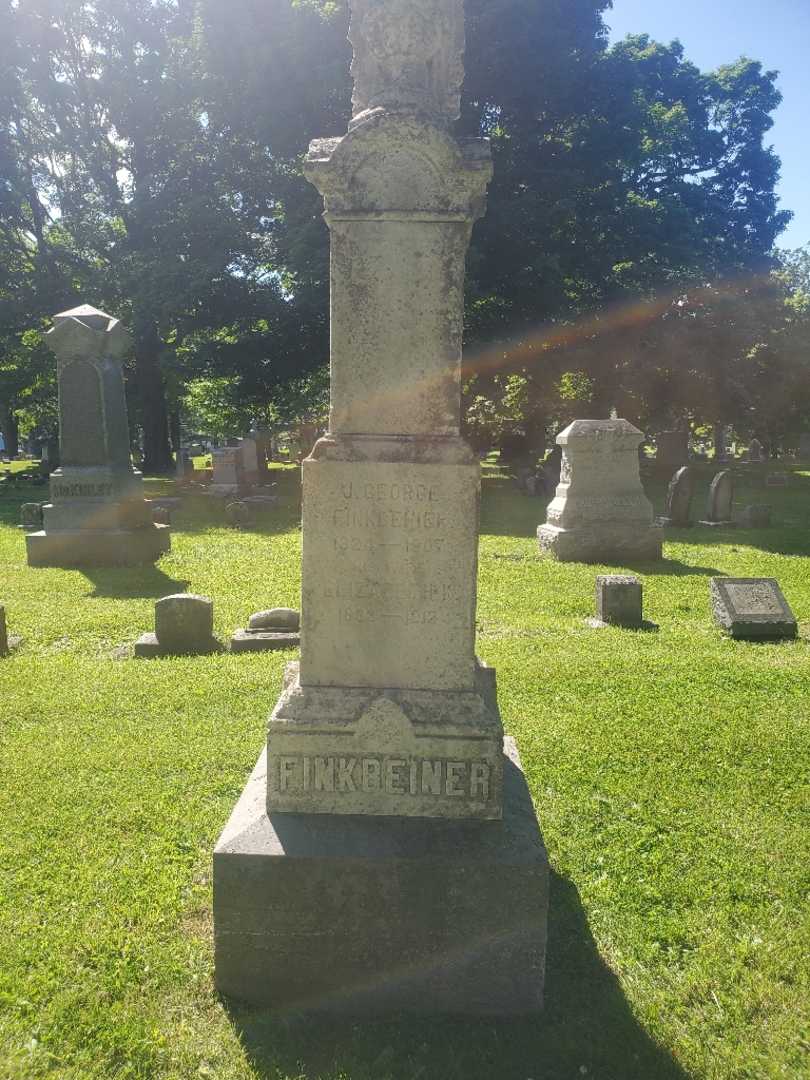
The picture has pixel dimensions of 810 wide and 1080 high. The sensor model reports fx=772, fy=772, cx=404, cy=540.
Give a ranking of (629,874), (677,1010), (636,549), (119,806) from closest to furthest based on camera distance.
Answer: (677,1010) < (629,874) < (119,806) < (636,549)

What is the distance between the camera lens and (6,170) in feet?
82.6

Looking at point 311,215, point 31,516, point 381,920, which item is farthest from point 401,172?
point 311,215

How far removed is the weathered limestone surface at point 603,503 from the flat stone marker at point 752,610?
3.87 meters

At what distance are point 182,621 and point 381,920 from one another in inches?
195

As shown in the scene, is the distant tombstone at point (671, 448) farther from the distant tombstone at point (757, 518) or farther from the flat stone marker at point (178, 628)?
the flat stone marker at point (178, 628)

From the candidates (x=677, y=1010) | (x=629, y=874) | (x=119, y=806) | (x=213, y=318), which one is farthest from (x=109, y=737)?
(x=213, y=318)

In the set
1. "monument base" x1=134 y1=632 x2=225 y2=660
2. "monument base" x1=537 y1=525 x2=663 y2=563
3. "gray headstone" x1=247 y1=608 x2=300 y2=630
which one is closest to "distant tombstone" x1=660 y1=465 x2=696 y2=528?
"monument base" x1=537 y1=525 x2=663 y2=563

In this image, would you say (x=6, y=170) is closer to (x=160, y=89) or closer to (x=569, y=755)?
(x=160, y=89)

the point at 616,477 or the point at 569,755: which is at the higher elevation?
the point at 616,477

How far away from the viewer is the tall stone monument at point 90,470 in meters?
11.8

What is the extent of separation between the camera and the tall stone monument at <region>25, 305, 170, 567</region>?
11820 mm

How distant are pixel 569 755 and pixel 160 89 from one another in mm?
26603

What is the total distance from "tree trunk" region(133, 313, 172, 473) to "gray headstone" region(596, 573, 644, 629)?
21409mm

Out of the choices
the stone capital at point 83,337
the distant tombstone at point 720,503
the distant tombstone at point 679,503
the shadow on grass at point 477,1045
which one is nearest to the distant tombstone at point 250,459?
the stone capital at point 83,337
